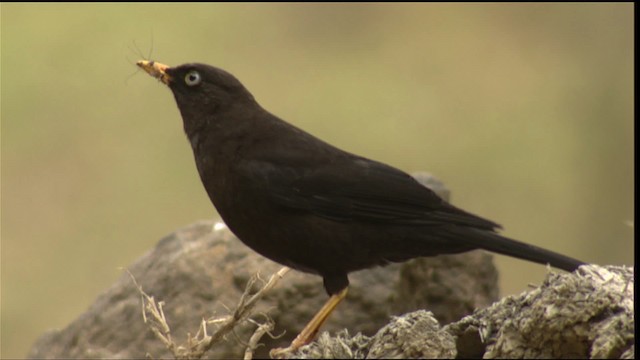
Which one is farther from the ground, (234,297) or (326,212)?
(326,212)

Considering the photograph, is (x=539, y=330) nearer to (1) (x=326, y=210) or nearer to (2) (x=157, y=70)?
(1) (x=326, y=210)

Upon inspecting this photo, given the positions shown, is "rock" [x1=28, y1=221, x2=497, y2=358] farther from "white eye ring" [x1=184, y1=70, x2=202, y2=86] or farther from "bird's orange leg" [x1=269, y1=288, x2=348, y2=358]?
"white eye ring" [x1=184, y1=70, x2=202, y2=86]

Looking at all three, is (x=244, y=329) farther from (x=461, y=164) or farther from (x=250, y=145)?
(x=461, y=164)

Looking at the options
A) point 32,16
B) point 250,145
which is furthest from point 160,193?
point 250,145

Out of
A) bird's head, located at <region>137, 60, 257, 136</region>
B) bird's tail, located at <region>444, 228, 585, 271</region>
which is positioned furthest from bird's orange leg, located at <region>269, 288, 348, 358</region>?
bird's head, located at <region>137, 60, 257, 136</region>

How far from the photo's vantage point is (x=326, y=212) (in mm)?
5254

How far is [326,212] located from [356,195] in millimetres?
149

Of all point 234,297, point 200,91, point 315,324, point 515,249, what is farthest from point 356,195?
point 234,297

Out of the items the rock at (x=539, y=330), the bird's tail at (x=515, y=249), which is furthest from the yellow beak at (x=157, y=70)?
the rock at (x=539, y=330)

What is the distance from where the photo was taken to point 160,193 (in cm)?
1105

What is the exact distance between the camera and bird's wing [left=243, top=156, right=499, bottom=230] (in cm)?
518

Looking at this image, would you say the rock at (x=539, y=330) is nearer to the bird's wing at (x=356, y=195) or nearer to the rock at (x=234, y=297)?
the bird's wing at (x=356, y=195)

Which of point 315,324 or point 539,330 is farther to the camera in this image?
point 315,324

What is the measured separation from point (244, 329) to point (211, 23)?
21.3 feet
